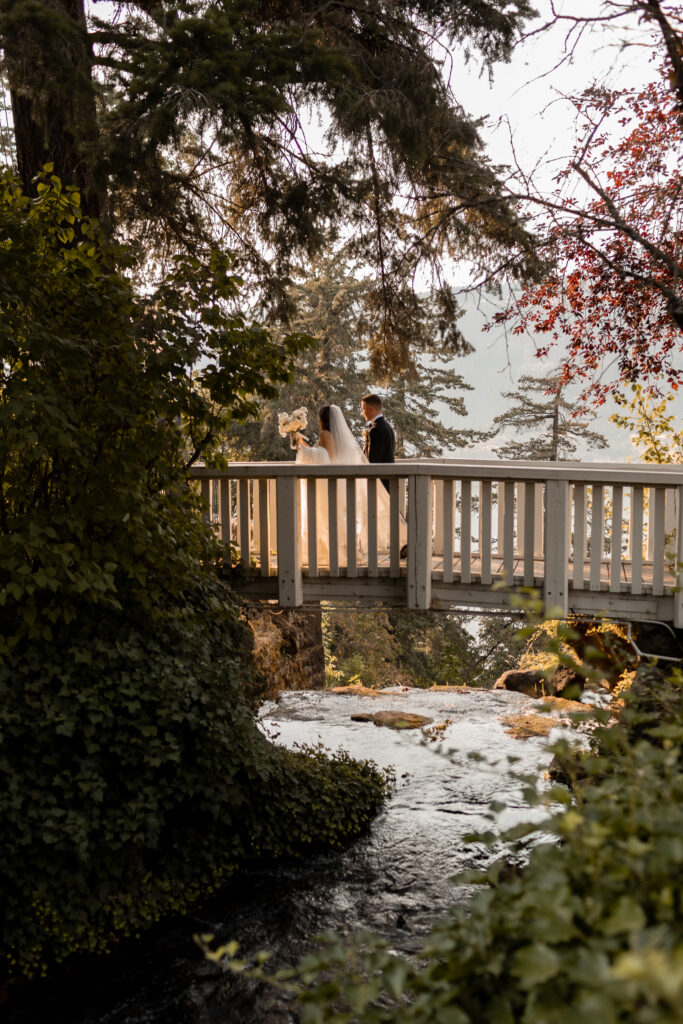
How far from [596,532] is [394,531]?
177cm

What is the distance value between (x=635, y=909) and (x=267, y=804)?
17.6ft

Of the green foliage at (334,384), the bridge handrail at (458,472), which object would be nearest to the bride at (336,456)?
the bridge handrail at (458,472)

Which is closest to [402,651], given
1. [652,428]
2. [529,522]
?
[652,428]

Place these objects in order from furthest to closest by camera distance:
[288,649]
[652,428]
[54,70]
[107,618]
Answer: [288,649] < [652,428] < [54,70] < [107,618]

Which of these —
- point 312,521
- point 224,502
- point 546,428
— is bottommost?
point 312,521

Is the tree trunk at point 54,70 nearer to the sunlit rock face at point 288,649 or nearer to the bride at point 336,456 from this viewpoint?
the bride at point 336,456

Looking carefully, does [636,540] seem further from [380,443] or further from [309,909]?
[309,909]

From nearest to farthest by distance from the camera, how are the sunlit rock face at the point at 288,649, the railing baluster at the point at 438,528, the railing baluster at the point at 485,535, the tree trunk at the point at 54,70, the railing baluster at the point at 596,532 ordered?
the tree trunk at the point at 54,70 < the railing baluster at the point at 596,532 < the railing baluster at the point at 485,535 < the railing baluster at the point at 438,528 < the sunlit rock face at the point at 288,649

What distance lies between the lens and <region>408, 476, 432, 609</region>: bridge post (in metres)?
7.54

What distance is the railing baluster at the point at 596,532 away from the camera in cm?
709

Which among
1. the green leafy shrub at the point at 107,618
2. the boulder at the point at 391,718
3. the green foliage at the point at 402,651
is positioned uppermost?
the green leafy shrub at the point at 107,618

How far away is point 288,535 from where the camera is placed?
25.6 ft

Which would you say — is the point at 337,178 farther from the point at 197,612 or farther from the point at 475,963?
the point at 475,963

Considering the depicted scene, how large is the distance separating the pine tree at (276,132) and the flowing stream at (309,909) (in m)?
4.21
